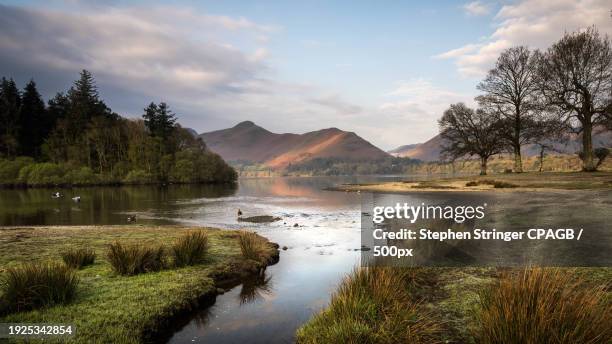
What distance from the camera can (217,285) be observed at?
12273 millimetres

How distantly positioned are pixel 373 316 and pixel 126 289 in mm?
7277

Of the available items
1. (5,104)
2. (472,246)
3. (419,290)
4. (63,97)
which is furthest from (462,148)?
(63,97)

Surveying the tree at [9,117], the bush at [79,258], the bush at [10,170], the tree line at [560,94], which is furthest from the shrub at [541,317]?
the tree at [9,117]

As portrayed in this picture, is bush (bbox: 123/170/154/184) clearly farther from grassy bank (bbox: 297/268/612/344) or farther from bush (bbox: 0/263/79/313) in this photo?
grassy bank (bbox: 297/268/612/344)

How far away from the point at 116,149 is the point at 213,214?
94.7m

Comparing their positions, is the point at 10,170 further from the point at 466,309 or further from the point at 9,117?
the point at 466,309

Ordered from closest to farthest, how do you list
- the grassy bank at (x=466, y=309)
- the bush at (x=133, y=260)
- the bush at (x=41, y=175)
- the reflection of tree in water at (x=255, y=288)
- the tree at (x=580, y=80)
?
the grassy bank at (x=466, y=309) < the reflection of tree in water at (x=255, y=288) < the bush at (x=133, y=260) < the tree at (x=580, y=80) < the bush at (x=41, y=175)

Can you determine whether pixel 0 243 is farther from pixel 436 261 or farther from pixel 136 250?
pixel 436 261

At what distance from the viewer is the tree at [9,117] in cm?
10350

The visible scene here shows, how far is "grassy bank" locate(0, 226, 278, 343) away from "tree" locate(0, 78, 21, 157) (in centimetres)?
11200

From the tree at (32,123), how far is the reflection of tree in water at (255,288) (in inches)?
5083

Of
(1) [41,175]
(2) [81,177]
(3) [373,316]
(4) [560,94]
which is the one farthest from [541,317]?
(1) [41,175]

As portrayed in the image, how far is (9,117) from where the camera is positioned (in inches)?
4284

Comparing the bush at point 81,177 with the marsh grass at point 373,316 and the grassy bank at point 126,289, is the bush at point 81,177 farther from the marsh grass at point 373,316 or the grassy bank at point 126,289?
the marsh grass at point 373,316
